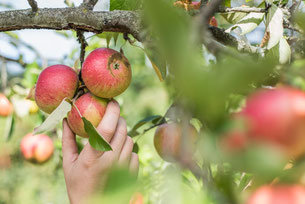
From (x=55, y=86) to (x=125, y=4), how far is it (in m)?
0.24

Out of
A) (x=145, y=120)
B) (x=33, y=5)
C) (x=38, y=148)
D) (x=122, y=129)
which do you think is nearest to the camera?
(x=33, y=5)

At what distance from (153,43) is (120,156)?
0.36 meters

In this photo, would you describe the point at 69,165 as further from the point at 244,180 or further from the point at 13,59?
the point at 13,59

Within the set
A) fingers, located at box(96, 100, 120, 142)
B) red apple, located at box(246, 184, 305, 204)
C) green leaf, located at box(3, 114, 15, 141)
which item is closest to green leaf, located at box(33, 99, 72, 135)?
fingers, located at box(96, 100, 120, 142)

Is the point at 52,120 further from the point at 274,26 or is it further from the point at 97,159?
the point at 274,26

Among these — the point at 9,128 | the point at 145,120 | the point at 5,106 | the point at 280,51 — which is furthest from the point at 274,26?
the point at 5,106

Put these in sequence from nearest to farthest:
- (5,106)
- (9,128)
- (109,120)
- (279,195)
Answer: (279,195) → (109,120) → (9,128) → (5,106)

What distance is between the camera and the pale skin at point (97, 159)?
799 mm

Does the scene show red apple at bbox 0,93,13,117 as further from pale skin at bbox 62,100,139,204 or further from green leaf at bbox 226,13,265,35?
green leaf at bbox 226,13,265,35

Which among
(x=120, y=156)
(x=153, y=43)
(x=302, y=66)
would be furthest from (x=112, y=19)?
(x=302, y=66)

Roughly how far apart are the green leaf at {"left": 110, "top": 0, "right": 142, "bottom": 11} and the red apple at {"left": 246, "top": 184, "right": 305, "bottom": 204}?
0.58m

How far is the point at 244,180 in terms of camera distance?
2.04 feet

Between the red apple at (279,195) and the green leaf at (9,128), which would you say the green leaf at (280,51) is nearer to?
the red apple at (279,195)

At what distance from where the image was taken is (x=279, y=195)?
203 mm
